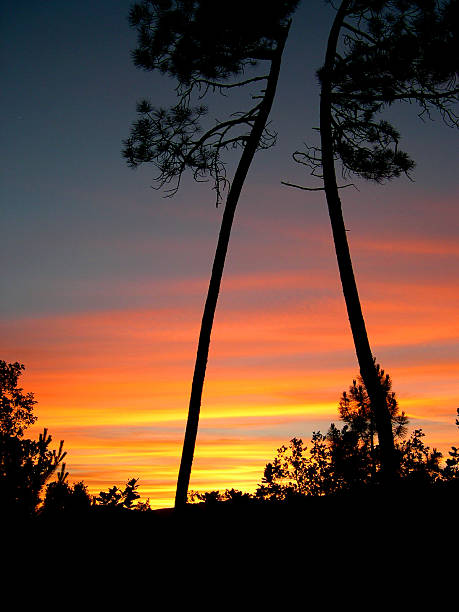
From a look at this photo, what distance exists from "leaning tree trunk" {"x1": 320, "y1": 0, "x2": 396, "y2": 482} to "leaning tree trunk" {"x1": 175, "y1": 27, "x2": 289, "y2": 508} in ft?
3.64

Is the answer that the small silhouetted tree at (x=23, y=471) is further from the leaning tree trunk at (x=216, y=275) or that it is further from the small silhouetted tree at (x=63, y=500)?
A: the leaning tree trunk at (x=216, y=275)

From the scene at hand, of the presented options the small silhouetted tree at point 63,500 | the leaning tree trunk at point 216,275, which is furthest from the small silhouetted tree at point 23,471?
the leaning tree trunk at point 216,275

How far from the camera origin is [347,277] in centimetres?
1314

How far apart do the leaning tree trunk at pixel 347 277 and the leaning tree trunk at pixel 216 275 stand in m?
1.11

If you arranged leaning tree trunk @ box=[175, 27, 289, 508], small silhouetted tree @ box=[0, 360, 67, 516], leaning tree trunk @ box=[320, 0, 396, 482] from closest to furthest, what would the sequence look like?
small silhouetted tree @ box=[0, 360, 67, 516]
leaning tree trunk @ box=[175, 27, 289, 508]
leaning tree trunk @ box=[320, 0, 396, 482]

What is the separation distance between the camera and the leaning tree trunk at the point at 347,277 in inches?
494

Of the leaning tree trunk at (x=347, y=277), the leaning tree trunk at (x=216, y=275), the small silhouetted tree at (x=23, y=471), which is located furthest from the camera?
the leaning tree trunk at (x=347, y=277)

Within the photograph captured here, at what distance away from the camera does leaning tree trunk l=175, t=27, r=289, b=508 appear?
12.4 m

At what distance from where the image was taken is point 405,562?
686 centimetres

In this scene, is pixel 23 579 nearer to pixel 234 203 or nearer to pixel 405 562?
pixel 405 562

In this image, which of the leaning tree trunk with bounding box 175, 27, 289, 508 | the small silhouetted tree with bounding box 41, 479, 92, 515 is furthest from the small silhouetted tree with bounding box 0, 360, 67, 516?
the leaning tree trunk with bounding box 175, 27, 289, 508

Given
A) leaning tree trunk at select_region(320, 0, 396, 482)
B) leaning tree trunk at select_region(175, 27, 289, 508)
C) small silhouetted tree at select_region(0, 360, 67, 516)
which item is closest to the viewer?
small silhouetted tree at select_region(0, 360, 67, 516)

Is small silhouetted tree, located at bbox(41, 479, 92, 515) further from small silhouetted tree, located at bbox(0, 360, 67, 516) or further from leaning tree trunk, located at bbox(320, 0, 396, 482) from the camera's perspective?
leaning tree trunk, located at bbox(320, 0, 396, 482)

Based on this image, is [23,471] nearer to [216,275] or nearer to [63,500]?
[63,500]
